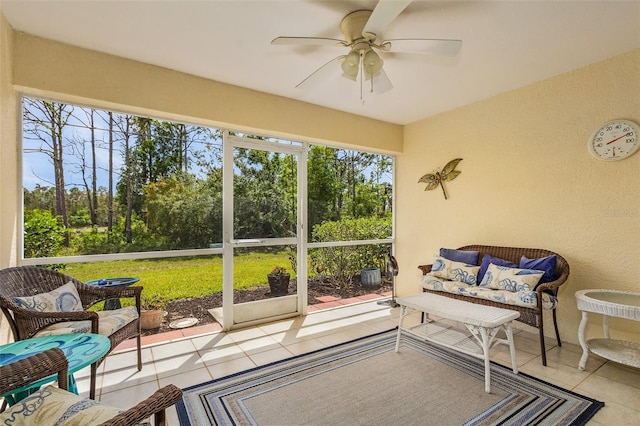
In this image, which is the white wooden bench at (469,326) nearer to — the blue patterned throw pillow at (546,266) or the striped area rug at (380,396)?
the striped area rug at (380,396)

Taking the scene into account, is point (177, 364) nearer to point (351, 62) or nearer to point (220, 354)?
point (220, 354)

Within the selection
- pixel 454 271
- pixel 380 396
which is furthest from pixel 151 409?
pixel 454 271

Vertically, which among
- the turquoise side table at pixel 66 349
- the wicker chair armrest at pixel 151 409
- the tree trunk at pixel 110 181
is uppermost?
the tree trunk at pixel 110 181

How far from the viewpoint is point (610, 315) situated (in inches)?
89.3

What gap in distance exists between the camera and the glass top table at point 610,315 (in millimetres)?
2197

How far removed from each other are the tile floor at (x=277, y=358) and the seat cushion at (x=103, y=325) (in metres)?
0.48

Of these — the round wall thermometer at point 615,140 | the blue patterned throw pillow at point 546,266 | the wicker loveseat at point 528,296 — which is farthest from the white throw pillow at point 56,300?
the round wall thermometer at point 615,140

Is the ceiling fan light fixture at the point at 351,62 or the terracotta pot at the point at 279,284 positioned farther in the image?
the terracotta pot at the point at 279,284

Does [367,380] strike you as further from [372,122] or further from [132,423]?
[372,122]

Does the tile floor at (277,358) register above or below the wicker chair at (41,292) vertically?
below

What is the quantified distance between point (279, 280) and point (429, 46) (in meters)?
2.87

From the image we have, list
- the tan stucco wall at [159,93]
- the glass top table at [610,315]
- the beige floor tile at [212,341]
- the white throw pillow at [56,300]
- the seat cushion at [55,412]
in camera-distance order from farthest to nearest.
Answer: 1. the beige floor tile at [212,341]
2. the tan stucco wall at [159,93]
3. the glass top table at [610,315]
4. the white throw pillow at [56,300]
5. the seat cushion at [55,412]

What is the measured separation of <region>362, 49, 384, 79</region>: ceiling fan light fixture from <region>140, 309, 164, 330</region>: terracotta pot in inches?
119

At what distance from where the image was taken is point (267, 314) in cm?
367
